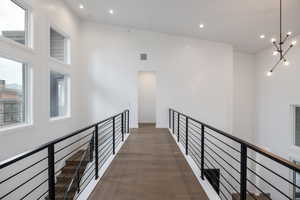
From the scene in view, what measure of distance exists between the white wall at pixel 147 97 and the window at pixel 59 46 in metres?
3.58

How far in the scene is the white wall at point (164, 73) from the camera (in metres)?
7.74

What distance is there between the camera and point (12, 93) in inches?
169

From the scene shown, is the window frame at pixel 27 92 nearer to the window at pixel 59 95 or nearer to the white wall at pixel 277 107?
the window at pixel 59 95

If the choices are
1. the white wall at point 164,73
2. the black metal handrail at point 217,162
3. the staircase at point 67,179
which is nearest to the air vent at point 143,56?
the white wall at point 164,73

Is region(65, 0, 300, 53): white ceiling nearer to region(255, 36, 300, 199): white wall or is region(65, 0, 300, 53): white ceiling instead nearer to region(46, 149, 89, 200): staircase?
region(255, 36, 300, 199): white wall

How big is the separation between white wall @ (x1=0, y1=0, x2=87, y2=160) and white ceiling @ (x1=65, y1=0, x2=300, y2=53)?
950mm

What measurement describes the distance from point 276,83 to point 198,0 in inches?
167

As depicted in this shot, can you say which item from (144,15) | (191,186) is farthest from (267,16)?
(191,186)

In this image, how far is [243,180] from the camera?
1800 mm

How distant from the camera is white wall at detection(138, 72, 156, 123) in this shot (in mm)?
9297

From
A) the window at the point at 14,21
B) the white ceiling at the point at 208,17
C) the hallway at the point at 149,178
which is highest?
the white ceiling at the point at 208,17

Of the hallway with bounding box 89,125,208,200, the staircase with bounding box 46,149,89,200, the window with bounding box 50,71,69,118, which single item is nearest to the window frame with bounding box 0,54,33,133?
the window with bounding box 50,71,69,118

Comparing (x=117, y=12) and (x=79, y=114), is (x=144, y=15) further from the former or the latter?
(x=79, y=114)

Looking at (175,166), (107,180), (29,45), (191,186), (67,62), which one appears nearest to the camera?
(191,186)
